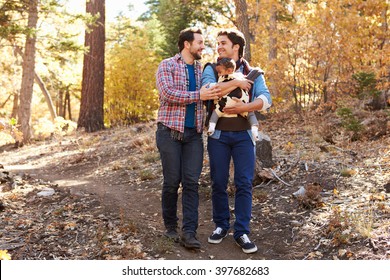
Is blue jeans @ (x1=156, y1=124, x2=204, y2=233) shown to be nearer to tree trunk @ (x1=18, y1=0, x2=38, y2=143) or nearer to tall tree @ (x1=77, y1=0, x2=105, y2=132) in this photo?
tree trunk @ (x1=18, y1=0, x2=38, y2=143)

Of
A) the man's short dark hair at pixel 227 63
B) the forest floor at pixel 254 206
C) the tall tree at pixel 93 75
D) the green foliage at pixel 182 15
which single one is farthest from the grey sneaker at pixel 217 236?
the green foliage at pixel 182 15

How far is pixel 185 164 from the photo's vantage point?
14.6ft

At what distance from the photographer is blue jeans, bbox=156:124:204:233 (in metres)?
4.41

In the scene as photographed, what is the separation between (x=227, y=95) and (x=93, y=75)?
11407mm

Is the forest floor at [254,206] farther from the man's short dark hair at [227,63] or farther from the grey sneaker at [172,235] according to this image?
the man's short dark hair at [227,63]

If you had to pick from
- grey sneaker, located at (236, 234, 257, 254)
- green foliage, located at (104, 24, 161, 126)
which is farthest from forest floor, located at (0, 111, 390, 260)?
green foliage, located at (104, 24, 161, 126)

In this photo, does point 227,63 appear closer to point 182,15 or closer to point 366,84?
point 366,84

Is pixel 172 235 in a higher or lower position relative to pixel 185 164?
lower

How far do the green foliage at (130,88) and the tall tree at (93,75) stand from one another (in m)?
2.02

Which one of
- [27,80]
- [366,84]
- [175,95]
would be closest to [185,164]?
[175,95]

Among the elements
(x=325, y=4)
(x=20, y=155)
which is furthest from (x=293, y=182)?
(x=20, y=155)

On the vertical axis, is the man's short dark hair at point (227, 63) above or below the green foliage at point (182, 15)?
below

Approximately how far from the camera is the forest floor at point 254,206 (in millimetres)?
4387

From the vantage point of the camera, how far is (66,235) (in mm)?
4840
